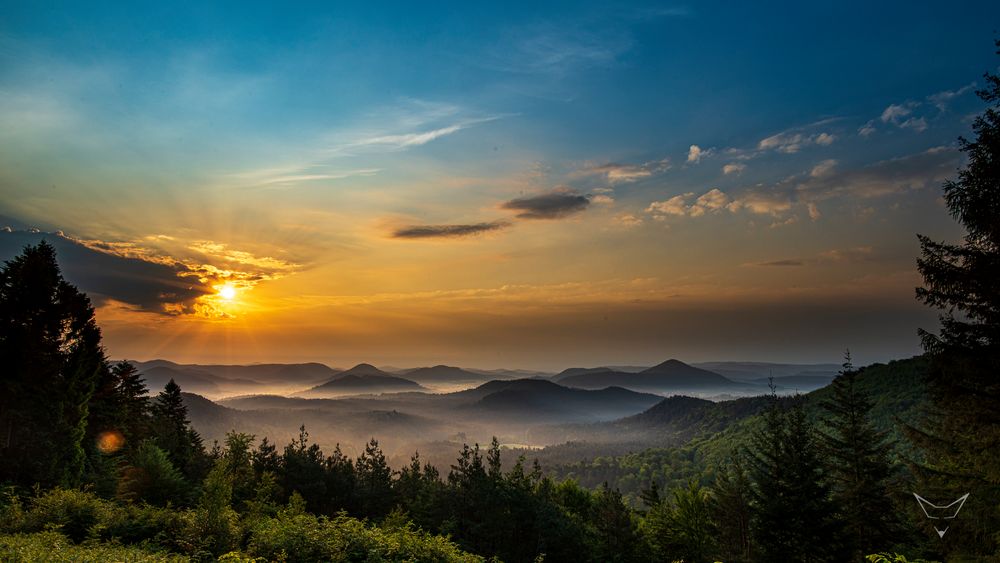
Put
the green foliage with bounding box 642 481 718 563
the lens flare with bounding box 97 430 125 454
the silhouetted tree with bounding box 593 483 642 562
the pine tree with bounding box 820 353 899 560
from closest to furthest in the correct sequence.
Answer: the pine tree with bounding box 820 353 899 560 < the lens flare with bounding box 97 430 125 454 < the silhouetted tree with bounding box 593 483 642 562 < the green foliage with bounding box 642 481 718 563

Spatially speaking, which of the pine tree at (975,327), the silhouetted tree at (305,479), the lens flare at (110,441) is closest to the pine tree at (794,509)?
the pine tree at (975,327)

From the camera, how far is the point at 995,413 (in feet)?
48.5

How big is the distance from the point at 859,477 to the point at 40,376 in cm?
5680

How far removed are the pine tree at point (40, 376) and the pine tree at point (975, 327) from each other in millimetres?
Answer: 49895

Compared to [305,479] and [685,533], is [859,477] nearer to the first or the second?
[685,533]

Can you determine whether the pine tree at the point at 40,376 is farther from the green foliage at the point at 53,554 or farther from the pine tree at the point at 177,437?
the green foliage at the point at 53,554

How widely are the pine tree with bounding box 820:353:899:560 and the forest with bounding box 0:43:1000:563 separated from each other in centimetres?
11

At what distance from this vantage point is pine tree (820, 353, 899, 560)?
28.0 meters

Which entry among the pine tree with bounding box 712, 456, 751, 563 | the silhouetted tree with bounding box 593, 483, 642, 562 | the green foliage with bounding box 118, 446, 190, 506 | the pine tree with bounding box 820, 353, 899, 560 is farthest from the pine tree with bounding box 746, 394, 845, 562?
the green foliage with bounding box 118, 446, 190, 506

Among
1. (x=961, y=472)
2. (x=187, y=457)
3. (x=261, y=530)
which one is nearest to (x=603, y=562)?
(x=961, y=472)

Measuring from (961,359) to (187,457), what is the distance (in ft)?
198

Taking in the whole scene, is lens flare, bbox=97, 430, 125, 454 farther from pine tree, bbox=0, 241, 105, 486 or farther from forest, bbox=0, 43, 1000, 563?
pine tree, bbox=0, 241, 105, 486

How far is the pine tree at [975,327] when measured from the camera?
14.8 metres

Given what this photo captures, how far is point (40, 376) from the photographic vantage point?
122ft
